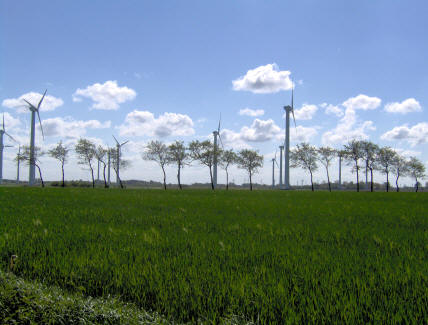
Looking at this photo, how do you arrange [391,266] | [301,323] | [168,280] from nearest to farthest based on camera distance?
[301,323]
[168,280]
[391,266]

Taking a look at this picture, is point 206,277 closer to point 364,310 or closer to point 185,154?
point 364,310

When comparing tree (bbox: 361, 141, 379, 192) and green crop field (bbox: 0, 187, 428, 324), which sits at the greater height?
tree (bbox: 361, 141, 379, 192)

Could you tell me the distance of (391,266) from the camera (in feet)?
12.4

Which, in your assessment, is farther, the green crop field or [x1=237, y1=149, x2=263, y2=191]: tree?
[x1=237, y1=149, x2=263, y2=191]: tree

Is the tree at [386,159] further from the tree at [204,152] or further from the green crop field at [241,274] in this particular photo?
the green crop field at [241,274]

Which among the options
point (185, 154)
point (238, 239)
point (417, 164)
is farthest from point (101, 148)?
point (417, 164)

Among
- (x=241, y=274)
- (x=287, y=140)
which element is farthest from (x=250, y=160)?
(x=241, y=274)

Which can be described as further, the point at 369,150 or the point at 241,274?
the point at 369,150

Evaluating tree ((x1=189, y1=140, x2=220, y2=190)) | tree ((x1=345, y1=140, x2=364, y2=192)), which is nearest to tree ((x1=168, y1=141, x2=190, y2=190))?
tree ((x1=189, y1=140, x2=220, y2=190))

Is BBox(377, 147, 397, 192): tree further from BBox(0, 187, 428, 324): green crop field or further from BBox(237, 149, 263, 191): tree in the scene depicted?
BBox(0, 187, 428, 324): green crop field

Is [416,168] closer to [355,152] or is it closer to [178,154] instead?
[355,152]

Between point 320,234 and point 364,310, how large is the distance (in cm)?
397

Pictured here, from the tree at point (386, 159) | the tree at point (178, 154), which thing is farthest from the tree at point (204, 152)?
the tree at point (386, 159)

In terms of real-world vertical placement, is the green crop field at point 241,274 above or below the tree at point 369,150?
below
